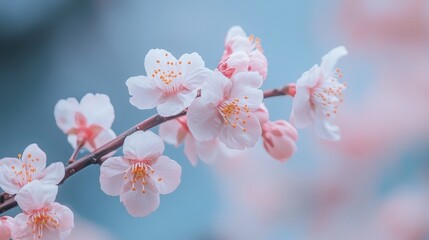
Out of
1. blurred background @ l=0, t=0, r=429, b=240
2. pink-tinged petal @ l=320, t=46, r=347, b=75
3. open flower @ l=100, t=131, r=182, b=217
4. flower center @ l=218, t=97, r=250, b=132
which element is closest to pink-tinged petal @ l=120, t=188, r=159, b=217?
open flower @ l=100, t=131, r=182, b=217

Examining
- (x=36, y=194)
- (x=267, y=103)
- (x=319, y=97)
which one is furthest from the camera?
(x=267, y=103)

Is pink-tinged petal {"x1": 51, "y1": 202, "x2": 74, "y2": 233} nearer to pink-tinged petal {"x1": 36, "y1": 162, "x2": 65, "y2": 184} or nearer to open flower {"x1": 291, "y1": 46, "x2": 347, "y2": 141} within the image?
pink-tinged petal {"x1": 36, "y1": 162, "x2": 65, "y2": 184}

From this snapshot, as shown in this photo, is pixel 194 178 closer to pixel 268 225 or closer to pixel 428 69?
pixel 268 225

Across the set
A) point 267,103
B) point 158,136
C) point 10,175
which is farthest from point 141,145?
point 267,103

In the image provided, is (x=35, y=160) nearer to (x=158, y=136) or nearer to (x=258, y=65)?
(x=158, y=136)

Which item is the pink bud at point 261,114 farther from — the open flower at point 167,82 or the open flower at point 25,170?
the open flower at point 25,170

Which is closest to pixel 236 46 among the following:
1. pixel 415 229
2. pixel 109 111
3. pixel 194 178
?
pixel 109 111
